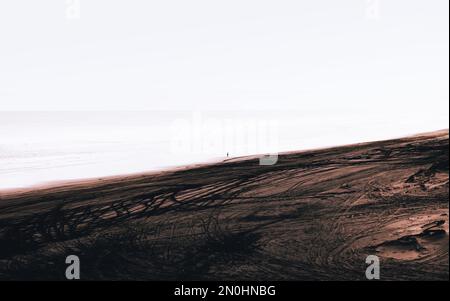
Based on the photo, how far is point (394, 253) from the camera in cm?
711

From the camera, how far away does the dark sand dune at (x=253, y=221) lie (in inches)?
283

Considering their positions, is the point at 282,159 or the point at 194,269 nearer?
the point at 194,269

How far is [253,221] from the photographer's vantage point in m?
7.97

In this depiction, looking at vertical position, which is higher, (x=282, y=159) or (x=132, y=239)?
(x=282, y=159)

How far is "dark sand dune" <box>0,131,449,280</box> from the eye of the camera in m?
7.18

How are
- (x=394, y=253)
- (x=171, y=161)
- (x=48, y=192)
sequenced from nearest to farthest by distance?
(x=394, y=253) < (x=48, y=192) < (x=171, y=161)

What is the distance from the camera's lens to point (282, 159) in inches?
378

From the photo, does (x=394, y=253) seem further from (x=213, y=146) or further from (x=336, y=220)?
(x=213, y=146)
